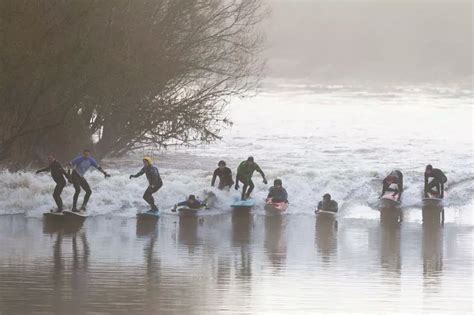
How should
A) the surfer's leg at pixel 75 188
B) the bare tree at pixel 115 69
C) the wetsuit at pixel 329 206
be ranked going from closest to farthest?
the surfer's leg at pixel 75 188
the bare tree at pixel 115 69
the wetsuit at pixel 329 206

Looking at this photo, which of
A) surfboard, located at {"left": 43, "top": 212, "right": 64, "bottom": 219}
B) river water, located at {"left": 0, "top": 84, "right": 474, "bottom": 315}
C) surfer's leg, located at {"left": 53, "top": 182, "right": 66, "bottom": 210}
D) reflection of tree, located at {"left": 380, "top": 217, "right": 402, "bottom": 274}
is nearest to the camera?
river water, located at {"left": 0, "top": 84, "right": 474, "bottom": 315}

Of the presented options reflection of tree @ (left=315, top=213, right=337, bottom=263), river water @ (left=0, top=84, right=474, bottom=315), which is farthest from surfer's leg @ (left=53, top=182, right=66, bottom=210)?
reflection of tree @ (left=315, top=213, right=337, bottom=263)

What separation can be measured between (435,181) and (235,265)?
12.2 m

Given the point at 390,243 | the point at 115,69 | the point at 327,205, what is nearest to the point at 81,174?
the point at 115,69

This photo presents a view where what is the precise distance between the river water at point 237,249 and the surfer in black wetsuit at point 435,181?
65 centimetres

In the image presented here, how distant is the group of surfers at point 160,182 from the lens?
28281 mm

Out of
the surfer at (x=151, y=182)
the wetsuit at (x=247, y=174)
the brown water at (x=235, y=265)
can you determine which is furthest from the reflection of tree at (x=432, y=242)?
the surfer at (x=151, y=182)

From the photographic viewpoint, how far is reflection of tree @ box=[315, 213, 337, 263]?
24.0 m

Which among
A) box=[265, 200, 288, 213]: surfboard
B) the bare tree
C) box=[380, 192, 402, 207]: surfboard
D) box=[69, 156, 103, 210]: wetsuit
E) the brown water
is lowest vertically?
the brown water

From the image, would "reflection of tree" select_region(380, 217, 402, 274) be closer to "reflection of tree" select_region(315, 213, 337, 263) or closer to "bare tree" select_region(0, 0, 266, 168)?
"reflection of tree" select_region(315, 213, 337, 263)

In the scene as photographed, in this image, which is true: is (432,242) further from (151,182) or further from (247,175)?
(151,182)

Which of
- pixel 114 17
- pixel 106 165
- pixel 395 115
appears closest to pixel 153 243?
pixel 114 17

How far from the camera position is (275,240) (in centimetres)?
2597

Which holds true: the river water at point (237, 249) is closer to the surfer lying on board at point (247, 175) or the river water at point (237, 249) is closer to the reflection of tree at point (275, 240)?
the reflection of tree at point (275, 240)
